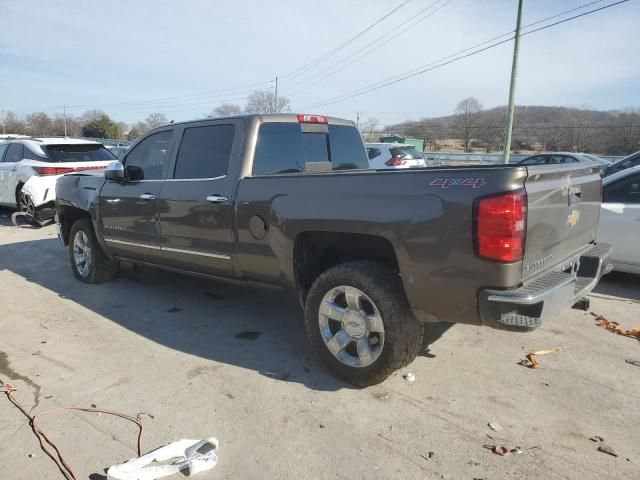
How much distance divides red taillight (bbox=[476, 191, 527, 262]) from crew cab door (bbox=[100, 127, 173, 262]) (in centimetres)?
323

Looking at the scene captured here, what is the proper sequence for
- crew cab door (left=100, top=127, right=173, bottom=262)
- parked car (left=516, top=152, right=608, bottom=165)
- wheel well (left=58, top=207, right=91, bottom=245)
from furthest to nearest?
parked car (left=516, top=152, right=608, bottom=165)
wheel well (left=58, top=207, right=91, bottom=245)
crew cab door (left=100, top=127, right=173, bottom=262)

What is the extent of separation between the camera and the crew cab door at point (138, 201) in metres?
4.87

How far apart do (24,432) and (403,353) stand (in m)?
2.36

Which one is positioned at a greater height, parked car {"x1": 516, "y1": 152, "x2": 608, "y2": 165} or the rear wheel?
parked car {"x1": 516, "y1": 152, "x2": 608, "y2": 165}

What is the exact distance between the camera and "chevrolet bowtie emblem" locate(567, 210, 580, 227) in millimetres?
3366

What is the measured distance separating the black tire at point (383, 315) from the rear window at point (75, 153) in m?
8.89

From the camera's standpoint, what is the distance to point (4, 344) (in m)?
4.27

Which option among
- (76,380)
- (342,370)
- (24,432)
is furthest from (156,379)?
Result: (342,370)

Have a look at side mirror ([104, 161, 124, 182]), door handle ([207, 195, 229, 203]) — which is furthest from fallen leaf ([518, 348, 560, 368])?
side mirror ([104, 161, 124, 182])

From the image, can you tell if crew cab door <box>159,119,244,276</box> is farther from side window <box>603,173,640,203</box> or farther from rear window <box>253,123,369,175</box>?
side window <box>603,173,640,203</box>

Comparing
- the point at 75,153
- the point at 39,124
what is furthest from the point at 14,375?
the point at 39,124

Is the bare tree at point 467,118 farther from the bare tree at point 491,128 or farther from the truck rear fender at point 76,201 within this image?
the truck rear fender at point 76,201

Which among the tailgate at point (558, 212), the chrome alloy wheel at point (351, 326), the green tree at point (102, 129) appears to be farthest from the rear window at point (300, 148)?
the green tree at point (102, 129)

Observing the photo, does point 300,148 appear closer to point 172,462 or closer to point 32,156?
point 172,462
